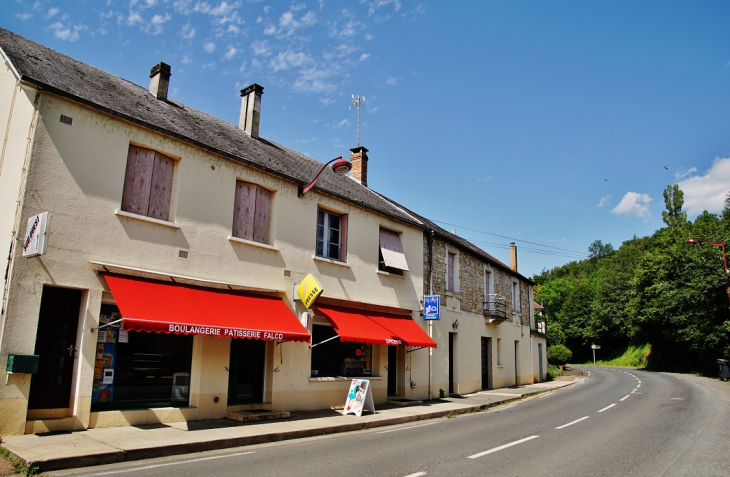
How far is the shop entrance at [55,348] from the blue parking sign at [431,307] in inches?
457

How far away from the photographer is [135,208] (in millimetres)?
10727

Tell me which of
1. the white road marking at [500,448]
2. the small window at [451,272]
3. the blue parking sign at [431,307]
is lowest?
the white road marking at [500,448]

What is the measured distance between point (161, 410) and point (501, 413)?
383 inches

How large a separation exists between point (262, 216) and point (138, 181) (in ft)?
11.1

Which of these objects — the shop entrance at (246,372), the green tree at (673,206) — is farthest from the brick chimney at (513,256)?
the green tree at (673,206)

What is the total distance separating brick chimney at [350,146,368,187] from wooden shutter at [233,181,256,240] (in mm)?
8428

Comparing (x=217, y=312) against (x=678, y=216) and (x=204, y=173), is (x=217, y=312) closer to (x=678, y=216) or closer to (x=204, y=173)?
(x=204, y=173)

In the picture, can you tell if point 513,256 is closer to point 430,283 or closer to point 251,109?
point 430,283

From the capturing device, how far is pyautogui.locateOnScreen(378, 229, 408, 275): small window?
1715 centimetres

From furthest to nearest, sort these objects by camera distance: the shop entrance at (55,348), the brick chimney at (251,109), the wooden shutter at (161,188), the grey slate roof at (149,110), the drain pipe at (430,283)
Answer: the drain pipe at (430,283) → the brick chimney at (251,109) → the wooden shutter at (161,188) → the grey slate roof at (149,110) → the shop entrance at (55,348)

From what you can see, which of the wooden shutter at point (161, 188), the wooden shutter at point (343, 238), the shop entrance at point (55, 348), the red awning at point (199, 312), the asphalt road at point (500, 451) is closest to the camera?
the asphalt road at point (500, 451)

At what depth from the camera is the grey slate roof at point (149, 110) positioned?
1012cm

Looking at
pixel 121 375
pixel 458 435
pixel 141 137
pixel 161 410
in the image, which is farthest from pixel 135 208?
pixel 458 435

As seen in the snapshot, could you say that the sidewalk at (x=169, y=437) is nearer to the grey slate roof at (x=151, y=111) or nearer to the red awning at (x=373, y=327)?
the red awning at (x=373, y=327)
